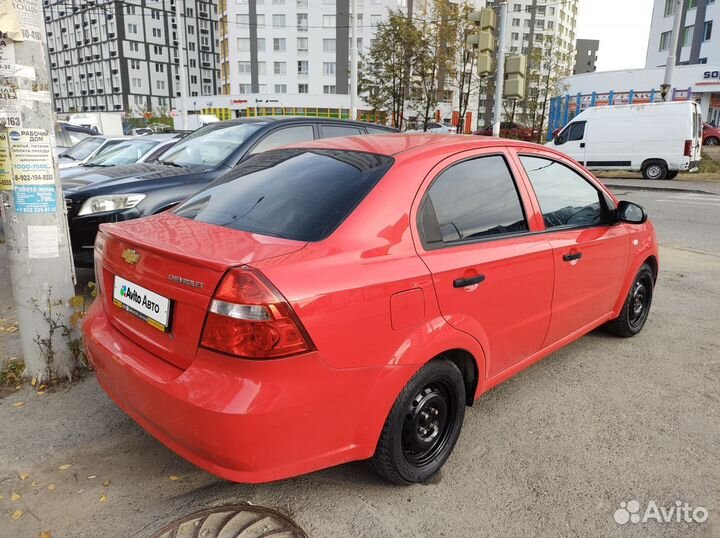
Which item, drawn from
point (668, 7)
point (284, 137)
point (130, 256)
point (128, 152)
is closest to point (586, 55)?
point (668, 7)

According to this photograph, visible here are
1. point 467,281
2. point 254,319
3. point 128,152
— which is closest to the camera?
point 254,319

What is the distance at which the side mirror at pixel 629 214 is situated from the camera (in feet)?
12.2

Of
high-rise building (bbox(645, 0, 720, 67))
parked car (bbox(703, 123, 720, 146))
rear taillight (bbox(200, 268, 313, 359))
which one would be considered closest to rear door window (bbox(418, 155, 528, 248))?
rear taillight (bbox(200, 268, 313, 359))

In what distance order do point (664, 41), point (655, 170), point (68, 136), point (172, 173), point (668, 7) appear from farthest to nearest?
point (664, 41)
point (668, 7)
point (655, 170)
point (68, 136)
point (172, 173)

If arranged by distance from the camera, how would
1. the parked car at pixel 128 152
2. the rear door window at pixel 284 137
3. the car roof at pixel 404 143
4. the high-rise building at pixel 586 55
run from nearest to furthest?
the car roof at pixel 404 143 < the rear door window at pixel 284 137 < the parked car at pixel 128 152 < the high-rise building at pixel 586 55

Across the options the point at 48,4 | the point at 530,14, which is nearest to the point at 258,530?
the point at 530,14

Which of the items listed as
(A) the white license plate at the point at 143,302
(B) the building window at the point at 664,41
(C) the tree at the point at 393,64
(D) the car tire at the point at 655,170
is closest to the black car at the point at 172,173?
(A) the white license plate at the point at 143,302

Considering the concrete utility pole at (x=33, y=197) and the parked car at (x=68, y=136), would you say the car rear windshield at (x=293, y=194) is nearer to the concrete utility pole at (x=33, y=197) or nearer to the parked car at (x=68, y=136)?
the concrete utility pole at (x=33, y=197)

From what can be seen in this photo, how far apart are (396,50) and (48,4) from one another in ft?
288

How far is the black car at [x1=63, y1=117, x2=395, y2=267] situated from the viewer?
15.6ft

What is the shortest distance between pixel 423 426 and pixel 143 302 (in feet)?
4.60

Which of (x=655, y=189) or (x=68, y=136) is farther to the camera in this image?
(x=655, y=189)
